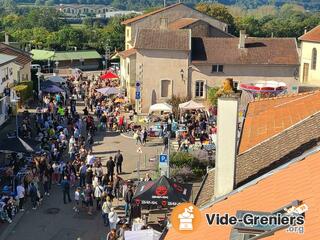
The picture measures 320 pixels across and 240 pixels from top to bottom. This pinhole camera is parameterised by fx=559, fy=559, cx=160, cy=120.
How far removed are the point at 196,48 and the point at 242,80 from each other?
13.7ft

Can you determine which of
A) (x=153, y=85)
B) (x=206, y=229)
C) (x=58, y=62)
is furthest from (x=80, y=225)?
(x=58, y=62)

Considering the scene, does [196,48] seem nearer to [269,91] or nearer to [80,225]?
[269,91]

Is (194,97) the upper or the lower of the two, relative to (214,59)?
lower

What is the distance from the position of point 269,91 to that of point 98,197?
16.1m

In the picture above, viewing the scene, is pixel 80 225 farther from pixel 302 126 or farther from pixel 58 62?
pixel 58 62

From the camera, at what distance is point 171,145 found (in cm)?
3075

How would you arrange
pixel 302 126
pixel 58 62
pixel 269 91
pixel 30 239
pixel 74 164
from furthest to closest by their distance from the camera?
pixel 58 62 → pixel 269 91 → pixel 74 164 → pixel 30 239 → pixel 302 126

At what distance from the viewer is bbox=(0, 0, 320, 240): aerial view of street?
9.86m

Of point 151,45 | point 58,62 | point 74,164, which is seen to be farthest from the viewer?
point 58,62

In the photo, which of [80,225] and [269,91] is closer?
[80,225]

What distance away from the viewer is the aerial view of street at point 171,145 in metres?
9.86

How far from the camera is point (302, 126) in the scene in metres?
13.7

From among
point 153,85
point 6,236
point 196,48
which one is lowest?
point 6,236

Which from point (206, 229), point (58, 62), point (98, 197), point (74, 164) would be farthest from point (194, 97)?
point (58, 62)
